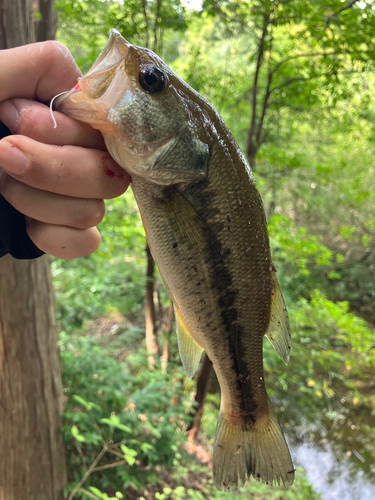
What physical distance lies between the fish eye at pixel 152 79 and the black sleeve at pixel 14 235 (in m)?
0.57

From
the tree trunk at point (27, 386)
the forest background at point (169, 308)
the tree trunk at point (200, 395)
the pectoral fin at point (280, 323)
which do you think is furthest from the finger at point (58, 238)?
the tree trunk at point (200, 395)

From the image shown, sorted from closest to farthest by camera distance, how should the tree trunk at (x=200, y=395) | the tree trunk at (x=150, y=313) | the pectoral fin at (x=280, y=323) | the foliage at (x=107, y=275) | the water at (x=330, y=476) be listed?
1. the pectoral fin at (x=280, y=323)
2. the foliage at (x=107, y=275)
3. the tree trunk at (x=200, y=395)
4. the tree trunk at (x=150, y=313)
5. the water at (x=330, y=476)

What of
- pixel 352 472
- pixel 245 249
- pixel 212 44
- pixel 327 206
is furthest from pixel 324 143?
pixel 245 249

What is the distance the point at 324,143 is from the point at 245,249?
255 inches

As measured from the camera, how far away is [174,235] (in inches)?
39.9

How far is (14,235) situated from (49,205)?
182 mm

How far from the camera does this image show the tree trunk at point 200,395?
3465mm

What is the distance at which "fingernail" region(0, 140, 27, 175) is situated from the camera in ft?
2.49

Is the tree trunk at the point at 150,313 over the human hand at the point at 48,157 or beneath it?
beneath

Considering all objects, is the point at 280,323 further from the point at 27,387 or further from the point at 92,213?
the point at 27,387

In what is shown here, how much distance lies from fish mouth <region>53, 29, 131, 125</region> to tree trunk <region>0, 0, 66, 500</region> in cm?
146

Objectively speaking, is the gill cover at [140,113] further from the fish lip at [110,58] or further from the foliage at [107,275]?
the foliage at [107,275]

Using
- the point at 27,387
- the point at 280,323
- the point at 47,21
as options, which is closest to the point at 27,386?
the point at 27,387

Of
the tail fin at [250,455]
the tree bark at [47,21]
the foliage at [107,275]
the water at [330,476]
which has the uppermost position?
the tree bark at [47,21]
